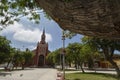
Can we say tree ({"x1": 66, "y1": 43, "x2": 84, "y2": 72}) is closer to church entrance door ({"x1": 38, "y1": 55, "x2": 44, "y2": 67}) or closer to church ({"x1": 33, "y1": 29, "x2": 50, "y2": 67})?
church ({"x1": 33, "y1": 29, "x2": 50, "y2": 67})

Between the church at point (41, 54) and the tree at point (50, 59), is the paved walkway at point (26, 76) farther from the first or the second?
the church at point (41, 54)

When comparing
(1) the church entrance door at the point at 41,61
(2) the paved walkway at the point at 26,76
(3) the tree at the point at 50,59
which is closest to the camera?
(2) the paved walkway at the point at 26,76

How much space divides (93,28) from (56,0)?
2.39 feet

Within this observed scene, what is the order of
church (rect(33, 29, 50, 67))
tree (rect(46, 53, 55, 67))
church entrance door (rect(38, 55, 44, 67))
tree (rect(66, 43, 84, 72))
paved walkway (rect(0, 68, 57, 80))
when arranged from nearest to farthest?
paved walkway (rect(0, 68, 57, 80)), tree (rect(66, 43, 84, 72)), tree (rect(46, 53, 55, 67)), church (rect(33, 29, 50, 67)), church entrance door (rect(38, 55, 44, 67))

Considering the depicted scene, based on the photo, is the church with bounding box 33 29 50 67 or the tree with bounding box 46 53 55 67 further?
the church with bounding box 33 29 50 67

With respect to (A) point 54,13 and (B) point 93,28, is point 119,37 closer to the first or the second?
(B) point 93,28

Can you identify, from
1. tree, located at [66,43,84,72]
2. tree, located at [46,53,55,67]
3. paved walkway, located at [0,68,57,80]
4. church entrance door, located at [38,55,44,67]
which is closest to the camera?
paved walkway, located at [0,68,57,80]

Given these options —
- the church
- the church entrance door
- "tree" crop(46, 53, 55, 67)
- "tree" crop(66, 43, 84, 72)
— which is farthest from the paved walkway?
the church entrance door

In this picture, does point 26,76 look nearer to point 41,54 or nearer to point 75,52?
point 75,52

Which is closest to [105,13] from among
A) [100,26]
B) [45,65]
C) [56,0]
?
[100,26]

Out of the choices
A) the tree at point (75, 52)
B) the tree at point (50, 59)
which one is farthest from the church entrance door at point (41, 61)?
the tree at point (75, 52)

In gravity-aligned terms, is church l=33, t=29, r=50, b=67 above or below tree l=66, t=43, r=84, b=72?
above

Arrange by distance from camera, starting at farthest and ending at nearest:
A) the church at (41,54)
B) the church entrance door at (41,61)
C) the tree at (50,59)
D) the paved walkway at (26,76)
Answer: the church entrance door at (41,61) → the church at (41,54) → the tree at (50,59) → the paved walkway at (26,76)

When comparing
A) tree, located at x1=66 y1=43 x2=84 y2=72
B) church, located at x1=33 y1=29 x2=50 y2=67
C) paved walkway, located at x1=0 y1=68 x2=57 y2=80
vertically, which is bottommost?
paved walkway, located at x1=0 y1=68 x2=57 y2=80
